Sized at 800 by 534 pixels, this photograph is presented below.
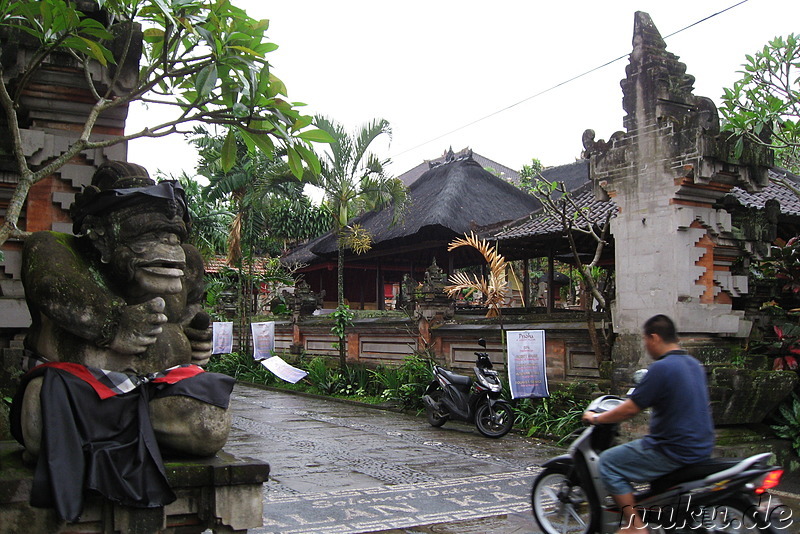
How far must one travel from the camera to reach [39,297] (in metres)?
3.55

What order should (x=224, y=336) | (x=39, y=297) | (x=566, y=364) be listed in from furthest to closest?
(x=224, y=336) < (x=566, y=364) < (x=39, y=297)

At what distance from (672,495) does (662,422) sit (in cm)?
46

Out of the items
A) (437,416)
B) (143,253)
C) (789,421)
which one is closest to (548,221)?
(437,416)

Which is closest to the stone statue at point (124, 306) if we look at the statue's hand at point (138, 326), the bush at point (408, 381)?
the statue's hand at point (138, 326)

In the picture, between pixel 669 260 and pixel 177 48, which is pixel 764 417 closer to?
pixel 669 260

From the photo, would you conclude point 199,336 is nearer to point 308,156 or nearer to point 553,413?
point 308,156

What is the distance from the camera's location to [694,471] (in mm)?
4375

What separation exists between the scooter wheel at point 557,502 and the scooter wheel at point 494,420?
5.33 metres

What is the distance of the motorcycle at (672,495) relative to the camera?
423 centimetres

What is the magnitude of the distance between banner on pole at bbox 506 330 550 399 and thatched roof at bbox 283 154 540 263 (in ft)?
29.1

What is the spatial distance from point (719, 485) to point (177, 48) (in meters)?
4.30

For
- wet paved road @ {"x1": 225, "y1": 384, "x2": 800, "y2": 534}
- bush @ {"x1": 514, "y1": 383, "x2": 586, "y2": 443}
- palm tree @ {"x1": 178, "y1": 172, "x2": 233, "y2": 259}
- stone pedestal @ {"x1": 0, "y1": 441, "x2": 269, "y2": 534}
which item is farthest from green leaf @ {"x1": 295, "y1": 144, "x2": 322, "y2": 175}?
palm tree @ {"x1": 178, "y1": 172, "x2": 233, "y2": 259}

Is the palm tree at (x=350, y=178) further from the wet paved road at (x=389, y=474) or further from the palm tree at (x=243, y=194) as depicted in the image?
the wet paved road at (x=389, y=474)

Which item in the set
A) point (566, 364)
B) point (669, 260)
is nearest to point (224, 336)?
point (566, 364)
